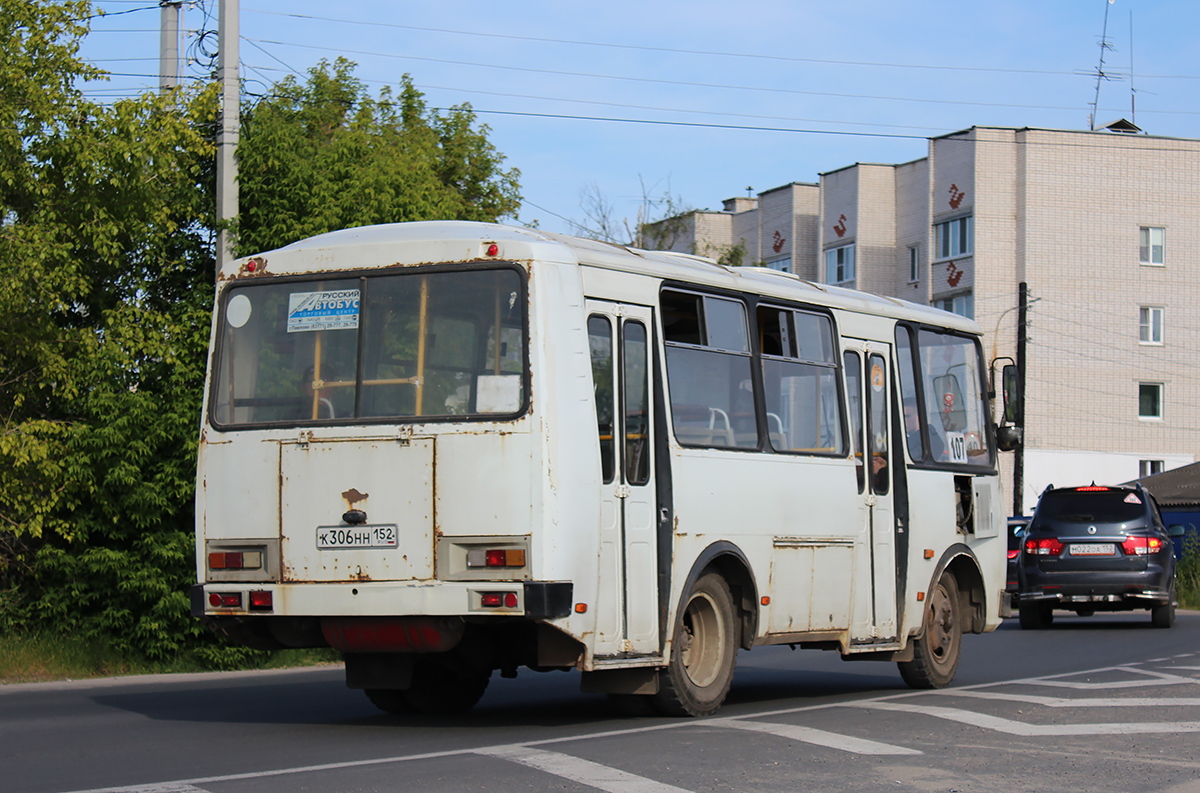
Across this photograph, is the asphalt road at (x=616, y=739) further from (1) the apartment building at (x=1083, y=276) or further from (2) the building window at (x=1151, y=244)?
(2) the building window at (x=1151, y=244)

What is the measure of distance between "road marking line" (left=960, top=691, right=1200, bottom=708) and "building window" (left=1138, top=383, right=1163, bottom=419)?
4718cm

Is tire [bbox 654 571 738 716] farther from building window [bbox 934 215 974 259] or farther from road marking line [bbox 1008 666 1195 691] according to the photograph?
building window [bbox 934 215 974 259]

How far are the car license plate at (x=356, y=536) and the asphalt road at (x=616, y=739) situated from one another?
116 cm

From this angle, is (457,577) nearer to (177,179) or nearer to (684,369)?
(684,369)

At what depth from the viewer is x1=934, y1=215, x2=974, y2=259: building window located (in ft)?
183

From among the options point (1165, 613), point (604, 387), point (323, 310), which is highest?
point (323, 310)

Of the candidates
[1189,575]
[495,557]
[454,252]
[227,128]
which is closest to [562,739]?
[495,557]

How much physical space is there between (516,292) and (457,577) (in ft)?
5.60

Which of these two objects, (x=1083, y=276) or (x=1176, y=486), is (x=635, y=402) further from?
(x=1083, y=276)

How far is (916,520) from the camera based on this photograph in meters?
13.5

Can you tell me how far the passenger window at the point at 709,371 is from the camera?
10.8m

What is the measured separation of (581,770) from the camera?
8289mm

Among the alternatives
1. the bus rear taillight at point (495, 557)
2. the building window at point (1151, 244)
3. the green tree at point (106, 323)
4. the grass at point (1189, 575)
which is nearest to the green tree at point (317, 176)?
the green tree at point (106, 323)

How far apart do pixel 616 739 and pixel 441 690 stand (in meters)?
2.38
